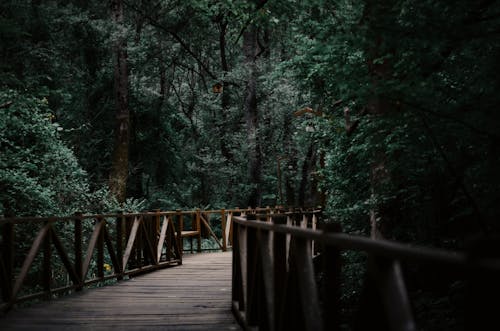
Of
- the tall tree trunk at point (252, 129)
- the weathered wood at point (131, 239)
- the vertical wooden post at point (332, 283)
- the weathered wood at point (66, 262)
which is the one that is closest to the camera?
the vertical wooden post at point (332, 283)

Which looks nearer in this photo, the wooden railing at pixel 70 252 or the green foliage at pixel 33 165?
the wooden railing at pixel 70 252

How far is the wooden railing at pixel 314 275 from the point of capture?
1672 millimetres

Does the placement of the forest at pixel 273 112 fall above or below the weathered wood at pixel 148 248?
above

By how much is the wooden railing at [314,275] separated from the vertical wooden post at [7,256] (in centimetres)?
259

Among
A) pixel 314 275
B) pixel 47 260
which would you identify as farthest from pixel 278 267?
pixel 47 260

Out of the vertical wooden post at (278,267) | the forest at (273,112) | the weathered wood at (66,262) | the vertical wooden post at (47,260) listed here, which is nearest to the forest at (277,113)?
the forest at (273,112)

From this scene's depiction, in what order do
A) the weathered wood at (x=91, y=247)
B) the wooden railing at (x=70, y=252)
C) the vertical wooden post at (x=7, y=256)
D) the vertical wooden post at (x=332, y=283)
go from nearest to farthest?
the vertical wooden post at (x=332, y=283), the vertical wooden post at (x=7, y=256), the wooden railing at (x=70, y=252), the weathered wood at (x=91, y=247)

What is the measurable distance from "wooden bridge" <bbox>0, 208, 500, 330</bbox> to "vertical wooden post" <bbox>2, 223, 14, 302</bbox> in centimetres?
1

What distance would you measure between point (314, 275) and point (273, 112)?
22745 mm

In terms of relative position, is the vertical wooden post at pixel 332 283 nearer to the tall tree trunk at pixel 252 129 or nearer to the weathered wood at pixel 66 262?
the weathered wood at pixel 66 262

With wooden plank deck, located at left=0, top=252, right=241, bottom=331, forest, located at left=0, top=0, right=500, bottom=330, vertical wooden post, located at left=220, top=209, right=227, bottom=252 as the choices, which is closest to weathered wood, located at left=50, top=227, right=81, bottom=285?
wooden plank deck, located at left=0, top=252, right=241, bottom=331

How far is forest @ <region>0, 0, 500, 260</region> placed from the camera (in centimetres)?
538

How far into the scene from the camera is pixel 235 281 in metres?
6.30

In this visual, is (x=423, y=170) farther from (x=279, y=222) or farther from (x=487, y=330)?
(x=487, y=330)
